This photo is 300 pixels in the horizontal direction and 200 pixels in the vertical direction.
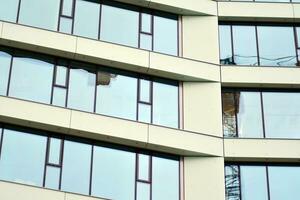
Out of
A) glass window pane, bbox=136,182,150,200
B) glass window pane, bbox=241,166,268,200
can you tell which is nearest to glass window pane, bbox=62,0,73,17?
glass window pane, bbox=136,182,150,200

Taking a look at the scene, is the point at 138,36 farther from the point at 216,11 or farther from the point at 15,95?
the point at 15,95

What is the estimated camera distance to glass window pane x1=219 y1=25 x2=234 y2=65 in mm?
26906

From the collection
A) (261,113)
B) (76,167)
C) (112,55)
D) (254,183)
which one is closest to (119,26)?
(112,55)

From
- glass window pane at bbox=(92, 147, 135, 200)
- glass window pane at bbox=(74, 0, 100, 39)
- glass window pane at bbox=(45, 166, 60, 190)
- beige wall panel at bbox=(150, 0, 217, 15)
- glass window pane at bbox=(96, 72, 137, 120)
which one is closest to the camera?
glass window pane at bbox=(45, 166, 60, 190)

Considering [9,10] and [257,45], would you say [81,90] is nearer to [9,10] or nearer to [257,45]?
[9,10]

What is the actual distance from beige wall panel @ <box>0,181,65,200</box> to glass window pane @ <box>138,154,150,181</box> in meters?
3.12

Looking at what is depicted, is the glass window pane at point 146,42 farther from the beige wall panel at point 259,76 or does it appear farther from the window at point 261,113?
the window at point 261,113

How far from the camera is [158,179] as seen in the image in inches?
949

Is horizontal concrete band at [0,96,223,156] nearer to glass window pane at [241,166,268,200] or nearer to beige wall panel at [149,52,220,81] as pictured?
glass window pane at [241,166,268,200]

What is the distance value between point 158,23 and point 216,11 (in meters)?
2.54

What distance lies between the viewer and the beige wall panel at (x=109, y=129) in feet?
77.3

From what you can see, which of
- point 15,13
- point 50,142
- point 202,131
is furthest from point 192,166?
point 15,13

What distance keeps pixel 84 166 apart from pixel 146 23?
22.0 feet

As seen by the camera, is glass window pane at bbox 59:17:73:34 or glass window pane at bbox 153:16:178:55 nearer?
glass window pane at bbox 59:17:73:34
